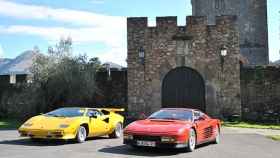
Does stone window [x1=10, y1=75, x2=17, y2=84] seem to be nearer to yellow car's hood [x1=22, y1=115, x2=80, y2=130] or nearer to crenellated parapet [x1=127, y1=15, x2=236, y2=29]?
crenellated parapet [x1=127, y1=15, x2=236, y2=29]

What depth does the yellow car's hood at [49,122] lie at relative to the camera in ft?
43.1

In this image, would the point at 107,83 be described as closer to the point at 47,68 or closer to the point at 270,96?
the point at 47,68

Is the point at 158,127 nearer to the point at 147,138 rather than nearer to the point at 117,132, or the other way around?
the point at 147,138

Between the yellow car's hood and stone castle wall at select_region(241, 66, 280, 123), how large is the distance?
45.7 feet

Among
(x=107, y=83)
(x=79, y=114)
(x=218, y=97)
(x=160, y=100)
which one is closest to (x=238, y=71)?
(x=218, y=97)

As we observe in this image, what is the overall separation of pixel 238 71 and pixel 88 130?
12663mm

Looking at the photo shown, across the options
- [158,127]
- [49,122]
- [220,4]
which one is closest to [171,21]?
[49,122]

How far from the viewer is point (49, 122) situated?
13.4m

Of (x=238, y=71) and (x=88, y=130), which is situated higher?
(x=238, y=71)

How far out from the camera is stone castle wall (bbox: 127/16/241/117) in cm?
2478

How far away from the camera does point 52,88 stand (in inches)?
986

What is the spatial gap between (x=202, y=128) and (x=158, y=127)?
168 cm

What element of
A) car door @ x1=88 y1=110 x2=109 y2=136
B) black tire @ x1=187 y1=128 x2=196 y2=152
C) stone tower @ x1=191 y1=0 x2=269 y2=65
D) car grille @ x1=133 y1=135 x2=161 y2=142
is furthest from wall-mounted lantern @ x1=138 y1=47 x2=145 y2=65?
stone tower @ x1=191 y1=0 x2=269 y2=65

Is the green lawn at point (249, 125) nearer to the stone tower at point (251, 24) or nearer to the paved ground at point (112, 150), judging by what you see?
the paved ground at point (112, 150)
